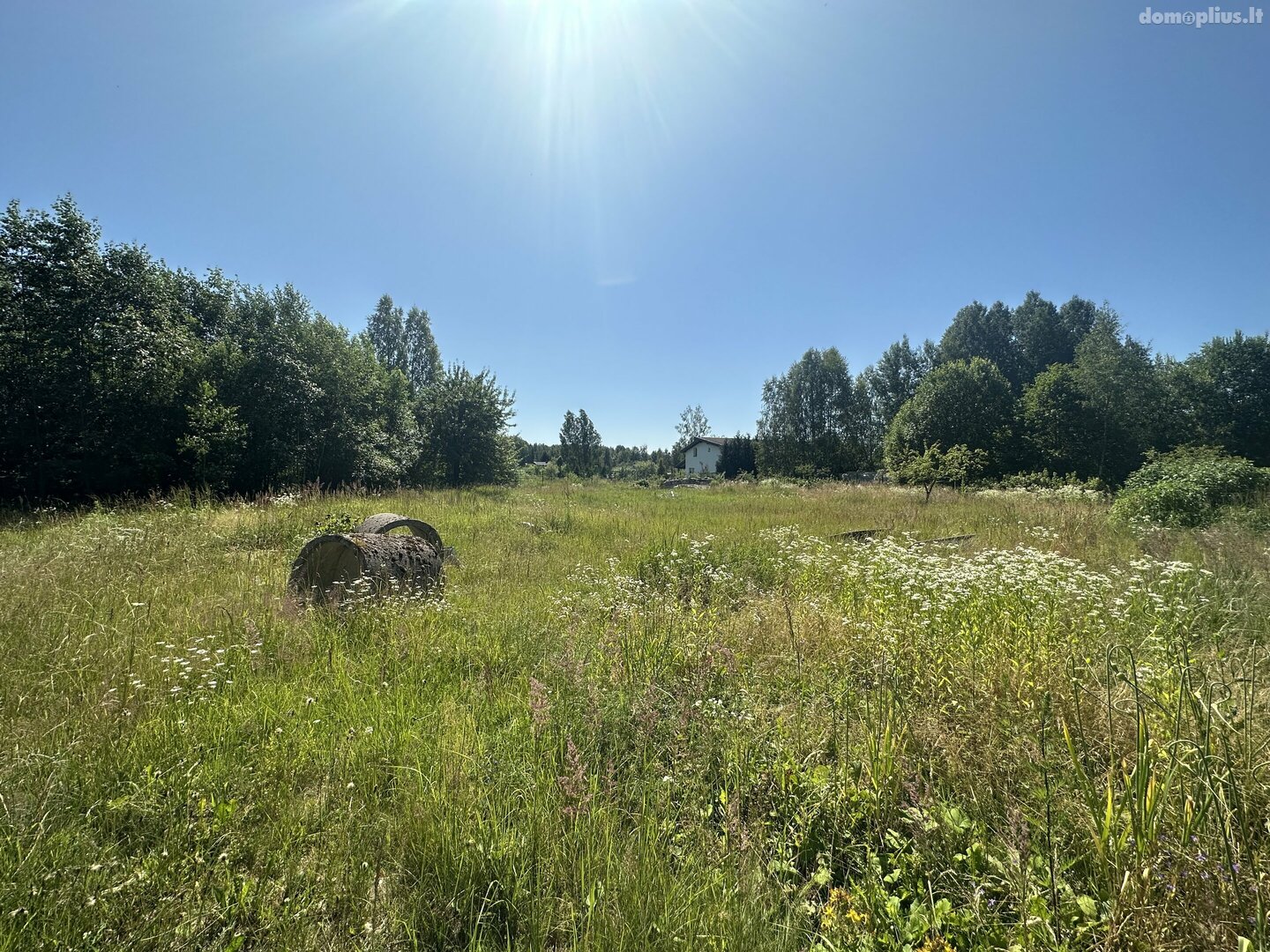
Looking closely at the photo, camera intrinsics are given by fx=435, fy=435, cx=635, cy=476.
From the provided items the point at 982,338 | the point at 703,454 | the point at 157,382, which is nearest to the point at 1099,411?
the point at 982,338

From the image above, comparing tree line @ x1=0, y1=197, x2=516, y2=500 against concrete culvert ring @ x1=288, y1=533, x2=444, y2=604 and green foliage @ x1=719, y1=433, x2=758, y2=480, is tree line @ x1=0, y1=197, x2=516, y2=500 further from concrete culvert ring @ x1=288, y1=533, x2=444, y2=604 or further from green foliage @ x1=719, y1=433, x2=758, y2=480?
green foliage @ x1=719, y1=433, x2=758, y2=480

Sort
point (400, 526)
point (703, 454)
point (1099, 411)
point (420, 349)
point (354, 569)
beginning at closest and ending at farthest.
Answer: point (354, 569) → point (400, 526) → point (1099, 411) → point (420, 349) → point (703, 454)

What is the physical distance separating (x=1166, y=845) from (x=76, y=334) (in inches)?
823

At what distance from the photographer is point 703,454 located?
57.0 meters

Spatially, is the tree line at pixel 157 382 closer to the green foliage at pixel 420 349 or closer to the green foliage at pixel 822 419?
the green foliage at pixel 420 349

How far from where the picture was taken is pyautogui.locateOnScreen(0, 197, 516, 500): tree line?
1176 centimetres

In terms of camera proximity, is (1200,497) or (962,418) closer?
(1200,497)

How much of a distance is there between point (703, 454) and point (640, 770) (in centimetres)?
5557

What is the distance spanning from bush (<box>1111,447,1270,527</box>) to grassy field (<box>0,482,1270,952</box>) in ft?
A: 19.2

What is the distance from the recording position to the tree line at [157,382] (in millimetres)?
11758

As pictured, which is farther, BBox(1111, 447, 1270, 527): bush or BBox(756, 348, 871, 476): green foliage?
BBox(756, 348, 871, 476): green foliage

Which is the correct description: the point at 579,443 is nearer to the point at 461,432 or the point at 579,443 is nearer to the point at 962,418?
the point at 461,432

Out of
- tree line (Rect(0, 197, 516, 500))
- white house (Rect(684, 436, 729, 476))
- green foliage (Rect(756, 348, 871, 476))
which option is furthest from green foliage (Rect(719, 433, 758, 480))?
tree line (Rect(0, 197, 516, 500))

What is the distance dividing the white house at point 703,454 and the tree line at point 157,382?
3958 cm
